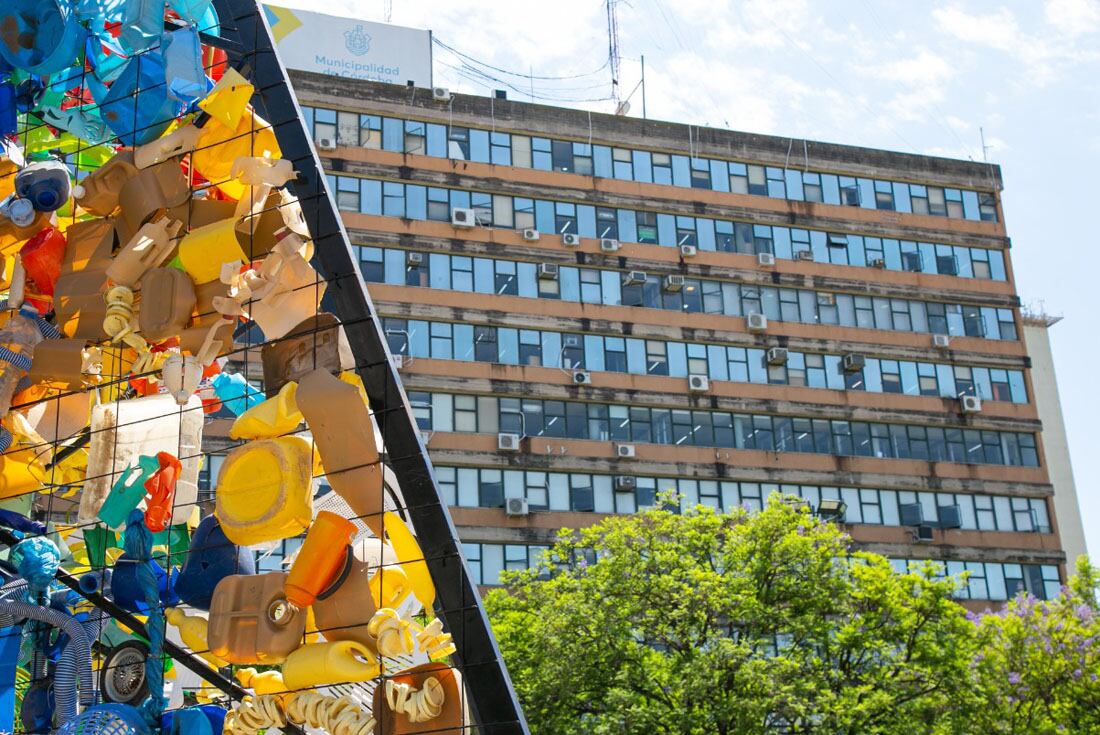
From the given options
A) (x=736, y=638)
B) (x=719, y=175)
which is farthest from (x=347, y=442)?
(x=719, y=175)

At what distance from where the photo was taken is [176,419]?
9.55 meters

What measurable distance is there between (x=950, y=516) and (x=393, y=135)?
68.6ft

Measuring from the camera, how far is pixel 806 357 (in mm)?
49312

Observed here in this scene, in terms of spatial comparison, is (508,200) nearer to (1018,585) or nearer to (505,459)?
(505,459)

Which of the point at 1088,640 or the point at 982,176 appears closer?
the point at 1088,640

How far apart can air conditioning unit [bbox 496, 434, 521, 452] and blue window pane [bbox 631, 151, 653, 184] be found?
33.7 ft

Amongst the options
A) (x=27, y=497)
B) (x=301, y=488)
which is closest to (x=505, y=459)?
(x=27, y=497)

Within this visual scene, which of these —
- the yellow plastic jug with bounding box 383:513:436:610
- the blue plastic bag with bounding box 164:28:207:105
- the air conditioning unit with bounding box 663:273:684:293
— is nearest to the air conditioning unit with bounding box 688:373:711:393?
the air conditioning unit with bounding box 663:273:684:293

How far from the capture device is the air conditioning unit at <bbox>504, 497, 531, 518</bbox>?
4350 centimetres

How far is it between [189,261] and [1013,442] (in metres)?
45.7

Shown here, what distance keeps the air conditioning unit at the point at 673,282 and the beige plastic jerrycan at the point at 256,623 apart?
1603 inches

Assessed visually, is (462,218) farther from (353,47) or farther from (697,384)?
(697,384)

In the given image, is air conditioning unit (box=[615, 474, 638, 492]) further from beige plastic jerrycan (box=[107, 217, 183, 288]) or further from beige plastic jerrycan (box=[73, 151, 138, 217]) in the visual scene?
beige plastic jerrycan (box=[107, 217, 183, 288])

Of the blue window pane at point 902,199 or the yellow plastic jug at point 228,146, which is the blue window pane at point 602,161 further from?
the yellow plastic jug at point 228,146
